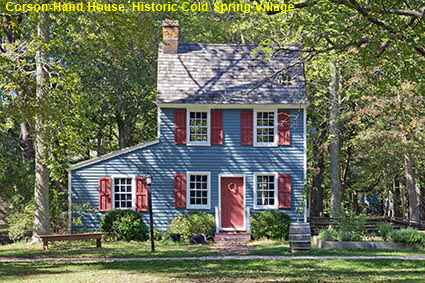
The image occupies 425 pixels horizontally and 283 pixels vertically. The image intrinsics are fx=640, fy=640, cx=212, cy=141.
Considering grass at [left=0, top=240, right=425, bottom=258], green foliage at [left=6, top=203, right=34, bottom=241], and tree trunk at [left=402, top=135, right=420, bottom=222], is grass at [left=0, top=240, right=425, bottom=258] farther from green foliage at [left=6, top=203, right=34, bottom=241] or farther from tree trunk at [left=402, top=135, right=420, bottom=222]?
tree trunk at [left=402, top=135, right=420, bottom=222]

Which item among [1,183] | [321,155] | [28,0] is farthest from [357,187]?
[28,0]

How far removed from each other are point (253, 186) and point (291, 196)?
1.50m

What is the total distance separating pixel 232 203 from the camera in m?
24.6

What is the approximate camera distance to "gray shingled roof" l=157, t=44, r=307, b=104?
2433 centimetres

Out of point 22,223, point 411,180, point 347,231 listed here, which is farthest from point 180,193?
point 411,180

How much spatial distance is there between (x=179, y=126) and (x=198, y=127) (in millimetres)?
754

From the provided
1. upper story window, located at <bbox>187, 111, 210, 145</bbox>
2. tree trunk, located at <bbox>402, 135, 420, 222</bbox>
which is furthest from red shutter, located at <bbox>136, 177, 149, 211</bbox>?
tree trunk, located at <bbox>402, 135, 420, 222</bbox>

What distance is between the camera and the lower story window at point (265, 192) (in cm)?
2459

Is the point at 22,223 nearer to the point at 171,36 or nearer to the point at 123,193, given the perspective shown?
the point at 123,193

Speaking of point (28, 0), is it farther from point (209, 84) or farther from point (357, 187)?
point (357, 187)

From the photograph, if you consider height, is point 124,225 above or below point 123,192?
below

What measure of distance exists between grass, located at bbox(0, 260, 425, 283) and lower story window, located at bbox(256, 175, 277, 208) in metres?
8.93

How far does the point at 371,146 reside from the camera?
27.5 meters

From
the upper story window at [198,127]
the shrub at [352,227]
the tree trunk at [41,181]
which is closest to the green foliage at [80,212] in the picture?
the tree trunk at [41,181]
